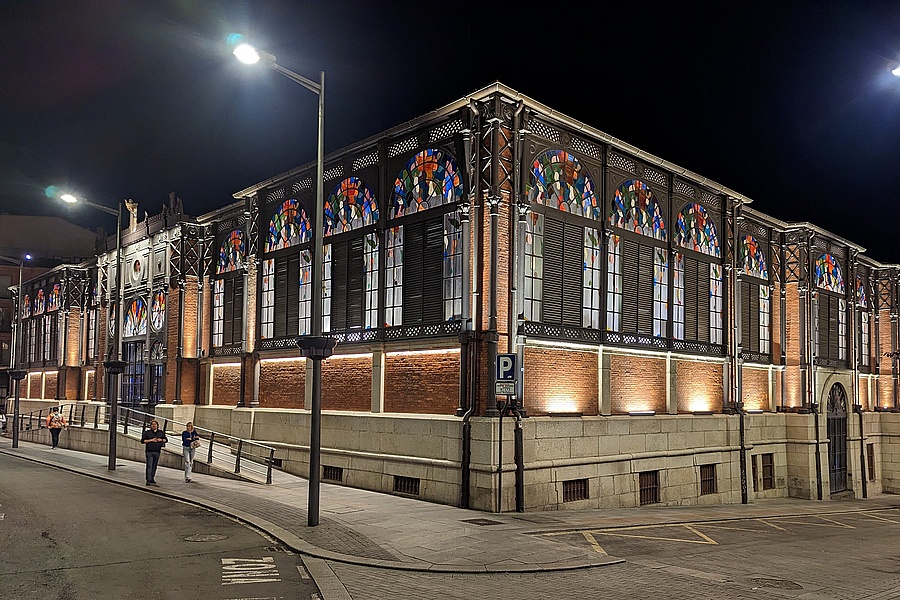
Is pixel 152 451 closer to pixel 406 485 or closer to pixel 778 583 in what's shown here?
pixel 406 485

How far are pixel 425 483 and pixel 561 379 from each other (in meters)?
4.49

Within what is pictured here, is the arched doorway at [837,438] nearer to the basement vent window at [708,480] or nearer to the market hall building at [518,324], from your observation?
the market hall building at [518,324]

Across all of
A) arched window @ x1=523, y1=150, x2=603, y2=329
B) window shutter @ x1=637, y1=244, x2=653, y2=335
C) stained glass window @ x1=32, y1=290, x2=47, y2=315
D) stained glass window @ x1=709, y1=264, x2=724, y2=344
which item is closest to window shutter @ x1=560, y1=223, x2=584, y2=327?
arched window @ x1=523, y1=150, x2=603, y2=329

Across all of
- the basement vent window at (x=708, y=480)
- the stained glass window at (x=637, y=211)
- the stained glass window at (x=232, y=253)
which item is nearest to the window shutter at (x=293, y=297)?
the stained glass window at (x=232, y=253)

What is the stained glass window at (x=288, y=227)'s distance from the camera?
86.2 feet

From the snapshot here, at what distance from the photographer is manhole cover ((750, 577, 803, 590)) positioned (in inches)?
452

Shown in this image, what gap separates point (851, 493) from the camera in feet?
109

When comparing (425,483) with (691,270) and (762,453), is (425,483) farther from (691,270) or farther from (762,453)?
(762,453)

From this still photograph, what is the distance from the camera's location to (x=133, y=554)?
1259 cm

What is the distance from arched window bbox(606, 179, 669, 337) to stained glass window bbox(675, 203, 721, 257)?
1.16m

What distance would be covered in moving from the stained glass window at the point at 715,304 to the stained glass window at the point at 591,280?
6.51 m

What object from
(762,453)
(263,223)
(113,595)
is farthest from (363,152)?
(762,453)

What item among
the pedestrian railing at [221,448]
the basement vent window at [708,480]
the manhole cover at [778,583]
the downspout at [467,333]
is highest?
the downspout at [467,333]

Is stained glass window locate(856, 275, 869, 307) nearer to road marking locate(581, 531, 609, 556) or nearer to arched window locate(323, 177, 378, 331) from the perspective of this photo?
arched window locate(323, 177, 378, 331)
